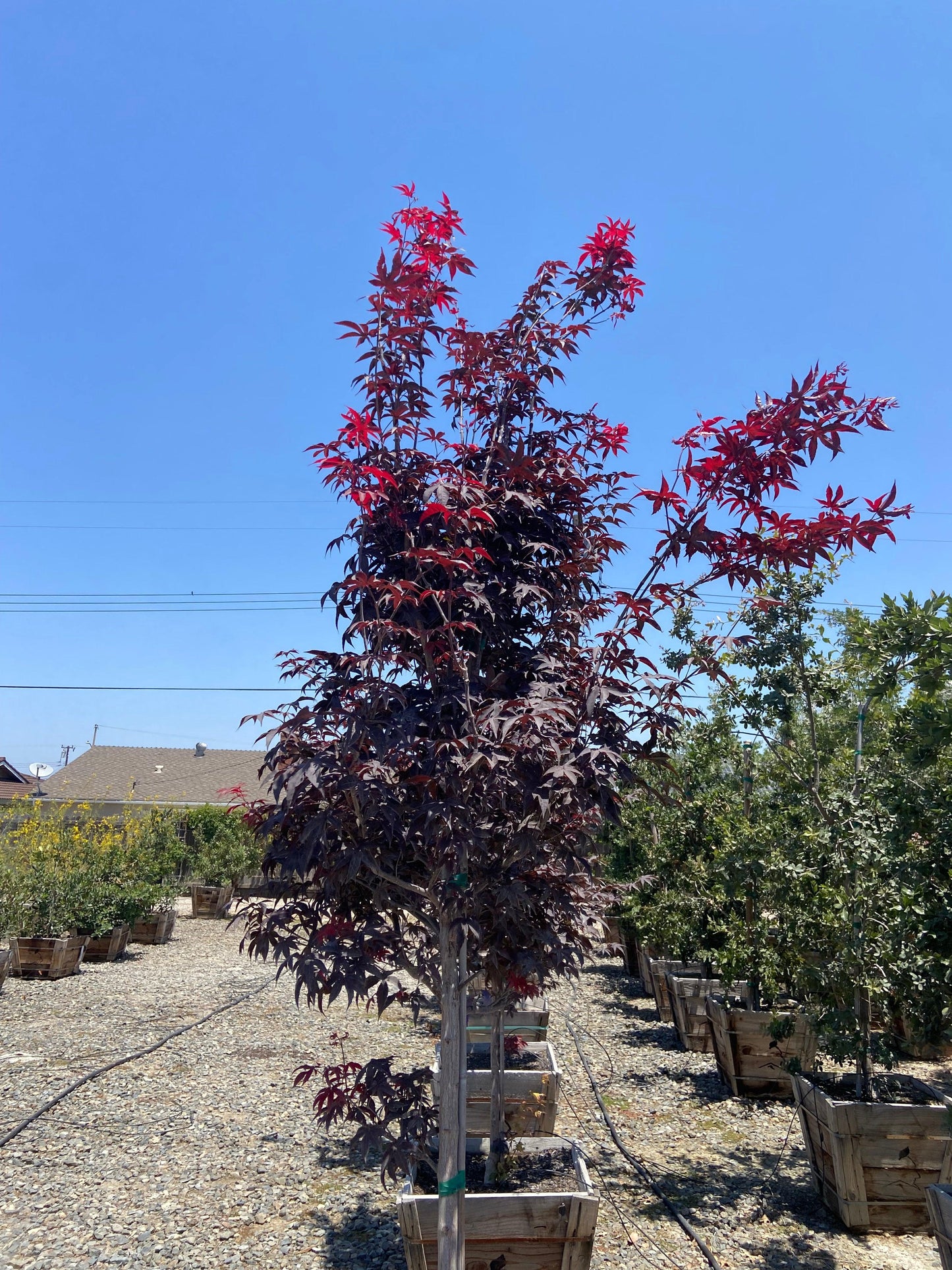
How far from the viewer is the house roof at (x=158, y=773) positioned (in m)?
33.8

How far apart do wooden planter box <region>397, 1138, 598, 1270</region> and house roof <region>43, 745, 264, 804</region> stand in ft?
98.9

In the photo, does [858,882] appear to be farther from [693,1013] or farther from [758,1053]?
[693,1013]

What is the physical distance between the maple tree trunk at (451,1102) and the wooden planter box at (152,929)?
43.1 ft

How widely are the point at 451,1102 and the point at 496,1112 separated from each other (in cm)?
131

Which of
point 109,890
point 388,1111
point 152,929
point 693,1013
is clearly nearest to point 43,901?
point 109,890

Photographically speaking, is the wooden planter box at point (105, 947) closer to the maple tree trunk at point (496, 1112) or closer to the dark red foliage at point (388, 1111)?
the maple tree trunk at point (496, 1112)

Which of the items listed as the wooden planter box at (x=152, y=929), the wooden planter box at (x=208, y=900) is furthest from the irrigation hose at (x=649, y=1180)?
the wooden planter box at (x=208, y=900)

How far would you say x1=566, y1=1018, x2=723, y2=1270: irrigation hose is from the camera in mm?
4090

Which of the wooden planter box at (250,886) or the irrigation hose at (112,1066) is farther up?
the wooden planter box at (250,886)

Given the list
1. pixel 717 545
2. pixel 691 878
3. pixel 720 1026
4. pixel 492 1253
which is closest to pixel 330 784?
pixel 717 545

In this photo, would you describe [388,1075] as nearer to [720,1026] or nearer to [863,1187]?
[863,1187]

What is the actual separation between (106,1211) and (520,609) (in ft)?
13.2

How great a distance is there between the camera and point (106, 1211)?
4449mm

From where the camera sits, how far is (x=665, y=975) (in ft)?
30.6
